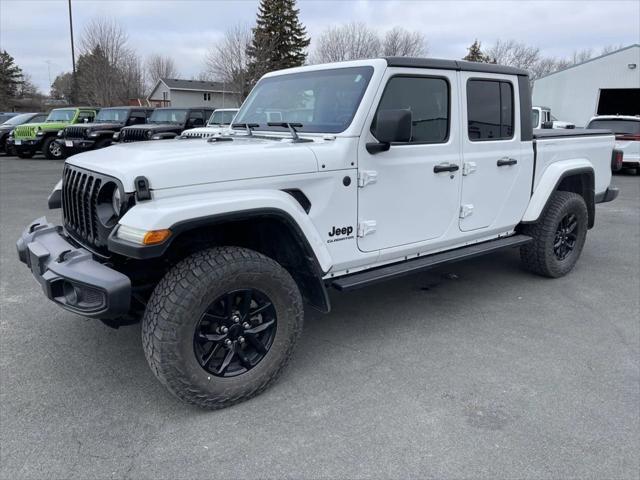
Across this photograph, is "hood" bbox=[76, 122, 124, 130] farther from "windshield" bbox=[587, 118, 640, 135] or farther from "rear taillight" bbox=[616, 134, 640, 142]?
"rear taillight" bbox=[616, 134, 640, 142]

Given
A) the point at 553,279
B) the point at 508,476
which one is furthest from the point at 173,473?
the point at 553,279

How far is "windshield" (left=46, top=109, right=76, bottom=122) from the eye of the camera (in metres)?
18.4

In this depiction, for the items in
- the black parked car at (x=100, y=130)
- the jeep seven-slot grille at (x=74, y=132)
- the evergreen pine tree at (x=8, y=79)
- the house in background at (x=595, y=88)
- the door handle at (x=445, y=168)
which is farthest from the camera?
the evergreen pine tree at (x=8, y=79)

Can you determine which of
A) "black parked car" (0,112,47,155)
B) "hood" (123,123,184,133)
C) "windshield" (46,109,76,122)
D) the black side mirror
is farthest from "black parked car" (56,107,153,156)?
the black side mirror

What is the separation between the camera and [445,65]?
391 cm

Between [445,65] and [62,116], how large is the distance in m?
18.1

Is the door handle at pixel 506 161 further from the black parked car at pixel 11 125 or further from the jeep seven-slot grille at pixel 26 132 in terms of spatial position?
the black parked car at pixel 11 125

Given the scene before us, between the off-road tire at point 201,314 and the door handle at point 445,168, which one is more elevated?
the door handle at point 445,168

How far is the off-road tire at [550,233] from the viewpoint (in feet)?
16.3

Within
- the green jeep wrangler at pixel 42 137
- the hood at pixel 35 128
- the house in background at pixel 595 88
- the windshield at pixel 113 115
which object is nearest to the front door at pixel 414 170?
the windshield at pixel 113 115

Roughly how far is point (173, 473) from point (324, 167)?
6.06ft

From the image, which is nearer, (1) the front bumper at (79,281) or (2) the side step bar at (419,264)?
(1) the front bumper at (79,281)

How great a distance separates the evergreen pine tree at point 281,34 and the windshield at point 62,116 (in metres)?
17.8

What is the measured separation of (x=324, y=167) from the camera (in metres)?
3.18
